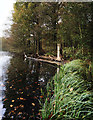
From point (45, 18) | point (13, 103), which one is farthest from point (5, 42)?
point (13, 103)

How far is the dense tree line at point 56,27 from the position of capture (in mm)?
4809

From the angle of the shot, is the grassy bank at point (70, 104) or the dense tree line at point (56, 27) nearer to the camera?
the grassy bank at point (70, 104)

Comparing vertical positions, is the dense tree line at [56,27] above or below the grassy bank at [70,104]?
above

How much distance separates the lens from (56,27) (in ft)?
31.6

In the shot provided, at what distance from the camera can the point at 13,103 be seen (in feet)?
8.41

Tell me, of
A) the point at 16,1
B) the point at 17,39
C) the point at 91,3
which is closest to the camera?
the point at 91,3

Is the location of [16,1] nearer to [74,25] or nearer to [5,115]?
[74,25]

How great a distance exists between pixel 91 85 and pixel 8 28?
628 inches

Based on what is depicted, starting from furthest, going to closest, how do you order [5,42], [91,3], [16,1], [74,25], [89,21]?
[5,42]
[16,1]
[74,25]
[89,21]
[91,3]

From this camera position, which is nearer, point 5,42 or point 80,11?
point 80,11

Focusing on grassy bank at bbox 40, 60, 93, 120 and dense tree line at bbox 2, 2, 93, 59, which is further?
dense tree line at bbox 2, 2, 93, 59

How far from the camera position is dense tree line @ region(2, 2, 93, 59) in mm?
4809

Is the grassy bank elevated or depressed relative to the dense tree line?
depressed

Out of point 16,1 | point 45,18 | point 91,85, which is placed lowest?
point 91,85
